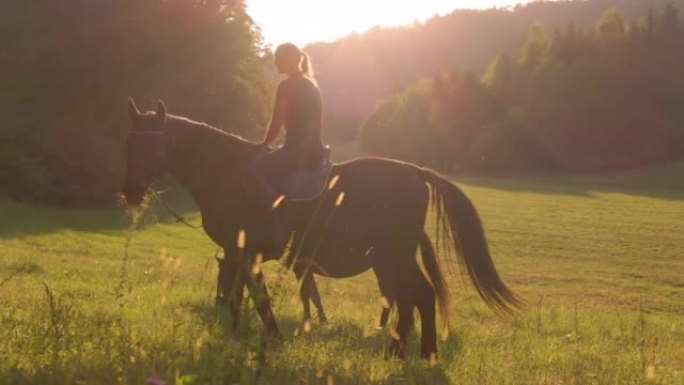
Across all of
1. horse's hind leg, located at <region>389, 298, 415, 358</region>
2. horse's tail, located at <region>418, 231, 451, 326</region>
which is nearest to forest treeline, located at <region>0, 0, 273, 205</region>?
horse's tail, located at <region>418, 231, 451, 326</region>

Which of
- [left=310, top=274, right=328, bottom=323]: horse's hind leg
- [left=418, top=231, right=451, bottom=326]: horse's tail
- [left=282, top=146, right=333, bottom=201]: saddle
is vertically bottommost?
[left=310, top=274, right=328, bottom=323]: horse's hind leg

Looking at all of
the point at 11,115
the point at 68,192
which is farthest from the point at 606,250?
the point at 11,115

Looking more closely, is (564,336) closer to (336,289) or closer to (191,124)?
(191,124)

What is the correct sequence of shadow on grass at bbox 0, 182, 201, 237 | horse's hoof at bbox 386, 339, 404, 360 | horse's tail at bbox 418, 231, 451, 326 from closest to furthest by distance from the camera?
horse's hoof at bbox 386, 339, 404, 360
horse's tail at bbox 418, 231, 451, 326
shadow on grass at bbox 0, 182, 201, 237

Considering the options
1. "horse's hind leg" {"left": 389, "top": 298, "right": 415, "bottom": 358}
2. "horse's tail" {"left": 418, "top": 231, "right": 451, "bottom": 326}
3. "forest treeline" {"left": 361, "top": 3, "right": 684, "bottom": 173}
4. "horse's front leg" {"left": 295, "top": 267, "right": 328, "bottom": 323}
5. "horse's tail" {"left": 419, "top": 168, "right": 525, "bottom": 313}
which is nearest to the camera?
"horse's hind leg" {"left": 389, "top": 298, "right": 415, "bottom": 358}

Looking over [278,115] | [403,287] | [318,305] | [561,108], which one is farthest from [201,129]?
[561,108]

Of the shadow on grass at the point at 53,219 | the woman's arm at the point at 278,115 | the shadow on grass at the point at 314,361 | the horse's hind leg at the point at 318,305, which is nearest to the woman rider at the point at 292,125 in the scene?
the woman's arm at the point at 278,115

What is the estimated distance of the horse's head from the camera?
7293mm

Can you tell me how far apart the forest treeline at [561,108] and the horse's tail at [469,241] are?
7941cm

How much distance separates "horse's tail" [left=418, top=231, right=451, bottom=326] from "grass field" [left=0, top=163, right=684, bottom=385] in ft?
1.41

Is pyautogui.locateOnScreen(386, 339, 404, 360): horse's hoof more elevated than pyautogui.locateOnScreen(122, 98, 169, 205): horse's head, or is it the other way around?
pyautogui.locateOnScreen(122, 98, 169, 205): horse's head

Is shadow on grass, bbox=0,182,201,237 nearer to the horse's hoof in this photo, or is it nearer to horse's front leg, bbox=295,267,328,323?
Answer: horse's front leg, bbox=295,267,328,323

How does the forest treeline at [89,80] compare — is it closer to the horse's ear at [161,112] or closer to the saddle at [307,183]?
the horse's ear at [161,112]

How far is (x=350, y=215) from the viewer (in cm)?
762
